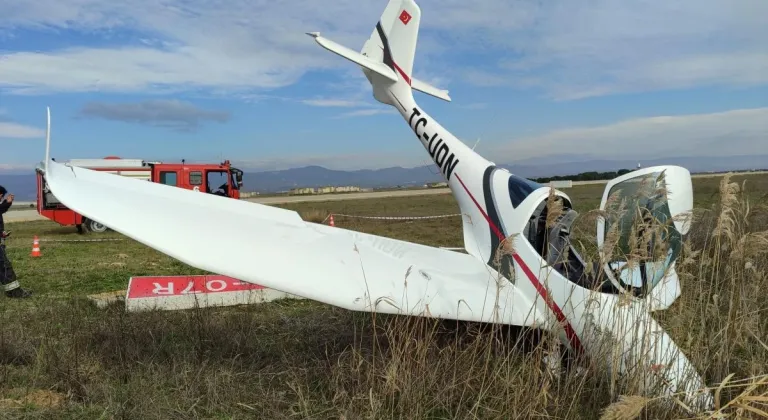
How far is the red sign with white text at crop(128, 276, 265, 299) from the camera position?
20.3 feet

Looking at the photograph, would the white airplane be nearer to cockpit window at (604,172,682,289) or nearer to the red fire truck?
cockpit window at (604,172,682,289)

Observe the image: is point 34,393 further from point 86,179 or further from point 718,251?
point 718,251

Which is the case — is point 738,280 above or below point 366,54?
below

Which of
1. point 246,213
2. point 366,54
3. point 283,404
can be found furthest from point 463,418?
point 366,54

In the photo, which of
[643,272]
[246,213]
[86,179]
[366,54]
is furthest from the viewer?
[366,54]

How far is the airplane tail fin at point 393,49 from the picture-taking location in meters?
9.38

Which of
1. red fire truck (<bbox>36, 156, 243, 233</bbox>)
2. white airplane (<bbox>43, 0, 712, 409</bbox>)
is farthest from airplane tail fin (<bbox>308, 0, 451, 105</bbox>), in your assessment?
red fire truck (<bbox>36, 156, 243, 233</bbox>)

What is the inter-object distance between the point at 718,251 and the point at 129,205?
174 inches

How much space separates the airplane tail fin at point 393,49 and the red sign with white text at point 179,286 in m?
4.54

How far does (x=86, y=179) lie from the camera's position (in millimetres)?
4504

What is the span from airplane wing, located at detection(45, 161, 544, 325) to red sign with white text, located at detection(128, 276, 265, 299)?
1724mm

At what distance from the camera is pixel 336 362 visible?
13.7ft

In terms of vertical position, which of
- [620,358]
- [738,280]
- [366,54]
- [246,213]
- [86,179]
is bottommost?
[620,358]

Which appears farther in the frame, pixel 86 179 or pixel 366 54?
pixel 366 54
